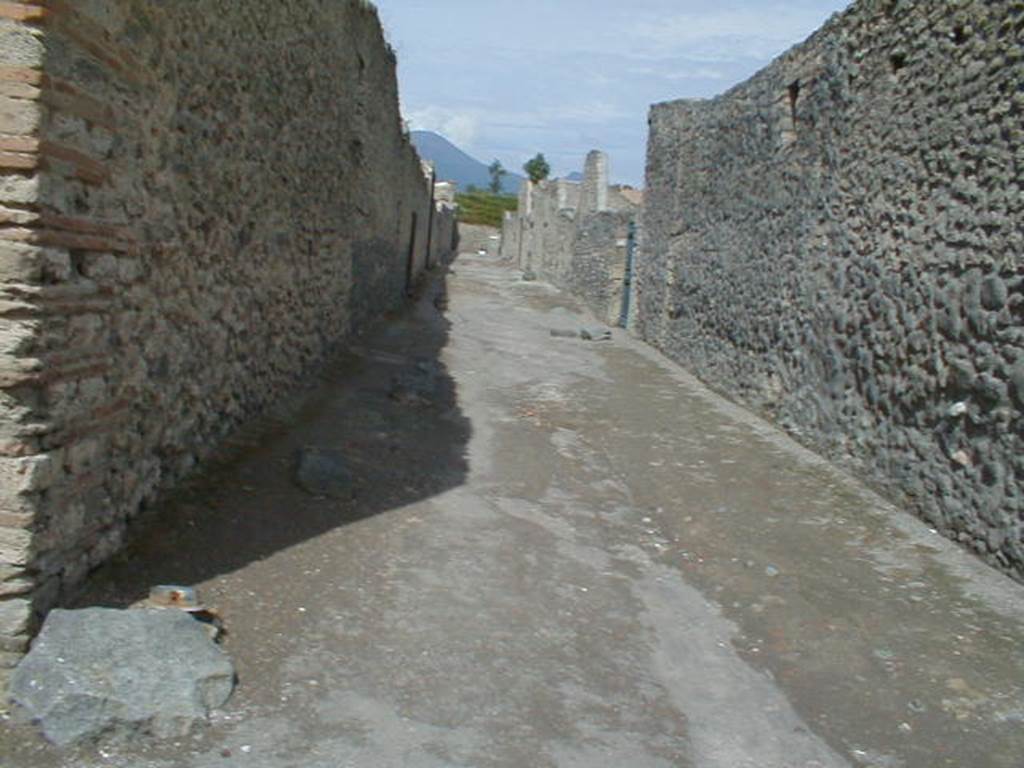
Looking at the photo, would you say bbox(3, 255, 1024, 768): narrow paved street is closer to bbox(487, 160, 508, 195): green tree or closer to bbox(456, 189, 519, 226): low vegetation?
bbox(456, 189, 519, 226): low vegetation

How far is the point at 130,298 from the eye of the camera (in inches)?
176

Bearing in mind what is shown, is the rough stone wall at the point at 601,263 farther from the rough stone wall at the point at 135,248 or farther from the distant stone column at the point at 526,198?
the distant stone column at the point at 526,198

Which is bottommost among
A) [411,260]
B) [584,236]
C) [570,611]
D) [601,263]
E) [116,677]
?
[570,611]

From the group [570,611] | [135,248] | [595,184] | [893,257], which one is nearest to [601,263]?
[595,184]

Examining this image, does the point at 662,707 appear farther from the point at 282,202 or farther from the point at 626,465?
the point at 282,202

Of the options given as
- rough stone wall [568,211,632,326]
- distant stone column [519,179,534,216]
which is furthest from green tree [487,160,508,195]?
rough stone wall [568,211,632,326]

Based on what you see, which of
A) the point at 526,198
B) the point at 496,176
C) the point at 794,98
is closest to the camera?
the point at 794,98

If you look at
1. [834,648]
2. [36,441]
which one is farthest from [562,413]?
[36,441]

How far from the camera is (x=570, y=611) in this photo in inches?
198

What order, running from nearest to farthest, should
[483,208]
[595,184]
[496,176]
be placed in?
1. [595,184]
2. [483,208]
3. [496,176]

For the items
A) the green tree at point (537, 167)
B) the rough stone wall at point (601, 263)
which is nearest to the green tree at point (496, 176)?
the green tree at point (537, 167)

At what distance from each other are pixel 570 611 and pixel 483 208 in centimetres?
6116

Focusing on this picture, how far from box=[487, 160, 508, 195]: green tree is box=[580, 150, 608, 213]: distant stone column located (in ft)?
205

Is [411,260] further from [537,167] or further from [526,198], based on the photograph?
[537,167]
